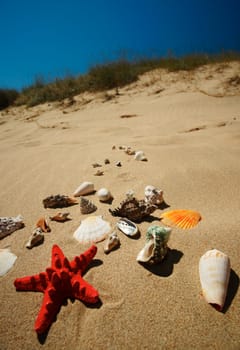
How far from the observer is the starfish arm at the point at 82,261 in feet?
3.59

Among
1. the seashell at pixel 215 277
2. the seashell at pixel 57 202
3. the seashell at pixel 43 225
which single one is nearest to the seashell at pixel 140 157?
the seashell at pixel 57 202

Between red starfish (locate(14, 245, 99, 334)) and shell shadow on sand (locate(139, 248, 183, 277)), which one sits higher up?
red starfish (locate(14, 245, 99, 334))

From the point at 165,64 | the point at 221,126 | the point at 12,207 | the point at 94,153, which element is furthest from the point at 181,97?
the point at 12,207

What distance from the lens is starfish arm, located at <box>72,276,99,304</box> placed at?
3.18 feet

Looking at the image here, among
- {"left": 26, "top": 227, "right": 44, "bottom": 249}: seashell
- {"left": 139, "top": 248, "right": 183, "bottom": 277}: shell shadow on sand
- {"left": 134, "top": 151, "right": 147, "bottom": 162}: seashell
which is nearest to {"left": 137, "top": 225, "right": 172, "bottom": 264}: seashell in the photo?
{"left": 139, "top": 248, "right": 183, "bottom": 277}: shell shadow on sand

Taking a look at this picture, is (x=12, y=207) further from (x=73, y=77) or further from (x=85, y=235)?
(x=73, y=77)

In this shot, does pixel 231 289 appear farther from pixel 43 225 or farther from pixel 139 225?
pixel 43 225

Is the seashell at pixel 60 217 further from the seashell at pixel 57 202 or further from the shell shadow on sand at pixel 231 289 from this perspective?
the shell shadow on sand at pixel 231 289

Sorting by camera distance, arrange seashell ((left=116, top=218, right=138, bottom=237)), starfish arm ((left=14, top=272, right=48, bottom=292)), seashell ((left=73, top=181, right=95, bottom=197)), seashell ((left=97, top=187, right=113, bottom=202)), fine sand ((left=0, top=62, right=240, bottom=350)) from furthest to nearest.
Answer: seashell ((left=73, top=181, right=95, bottom=197))
seashell ((left=97, top=187, right=113, bottom=202))
seashell ((left=116, top=218, right=138, bottom=237))
starfish arm ((left=14, top=272, right=48, bottom=292))
fine sand ((left=0, top=62, right=240, bottom=350))

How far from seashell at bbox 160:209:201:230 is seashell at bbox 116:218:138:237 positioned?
0.22 m

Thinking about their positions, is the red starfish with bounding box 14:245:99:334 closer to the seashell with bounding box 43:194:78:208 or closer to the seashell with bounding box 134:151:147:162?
the seashell with bounding box 43:194:78:208

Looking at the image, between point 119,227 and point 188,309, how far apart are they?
61 centimetres

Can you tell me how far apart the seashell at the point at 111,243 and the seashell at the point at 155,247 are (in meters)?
0.18

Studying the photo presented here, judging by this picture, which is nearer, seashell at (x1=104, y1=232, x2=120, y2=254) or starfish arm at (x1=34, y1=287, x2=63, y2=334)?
starfish arm at (x1=34, y1=287, x2=63, y2=334)
